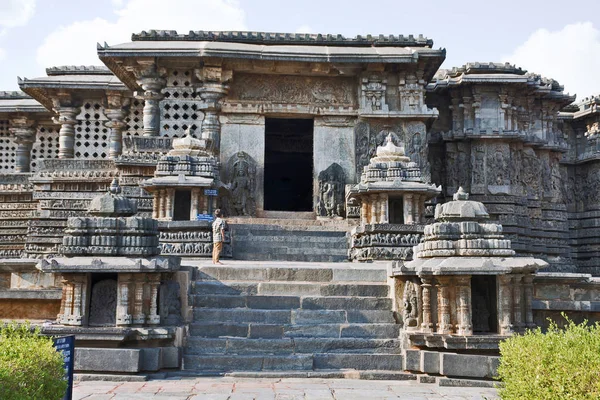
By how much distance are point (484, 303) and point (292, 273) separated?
9.91 ft

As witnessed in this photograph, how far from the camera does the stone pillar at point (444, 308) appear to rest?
849 cm

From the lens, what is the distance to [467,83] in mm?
19766

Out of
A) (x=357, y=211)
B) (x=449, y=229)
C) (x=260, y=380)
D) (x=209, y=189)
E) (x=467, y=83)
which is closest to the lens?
(x=260, y=380)

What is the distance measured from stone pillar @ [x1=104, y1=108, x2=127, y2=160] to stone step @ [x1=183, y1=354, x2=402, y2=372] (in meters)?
12.4

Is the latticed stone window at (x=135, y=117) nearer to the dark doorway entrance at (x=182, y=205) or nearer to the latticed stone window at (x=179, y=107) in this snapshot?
the latticed stone window at (x=179, y=107)

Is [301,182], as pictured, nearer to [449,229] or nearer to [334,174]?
[334,174]

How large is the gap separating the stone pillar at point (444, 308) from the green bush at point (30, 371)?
503 cm

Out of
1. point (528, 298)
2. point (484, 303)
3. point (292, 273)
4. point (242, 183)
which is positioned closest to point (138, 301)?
point (292, 273)

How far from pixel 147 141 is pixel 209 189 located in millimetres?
3429

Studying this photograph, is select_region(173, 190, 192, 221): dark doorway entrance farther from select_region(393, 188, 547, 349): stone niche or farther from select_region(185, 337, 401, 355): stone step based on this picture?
select_region(393, 188, 547, 349): stone niche

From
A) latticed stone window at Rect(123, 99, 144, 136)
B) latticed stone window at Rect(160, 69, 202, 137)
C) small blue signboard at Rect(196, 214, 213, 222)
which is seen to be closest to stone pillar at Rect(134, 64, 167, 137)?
latticed stone window at Rect(160, 69, 202, 137)

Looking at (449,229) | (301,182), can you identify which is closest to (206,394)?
(449,229)


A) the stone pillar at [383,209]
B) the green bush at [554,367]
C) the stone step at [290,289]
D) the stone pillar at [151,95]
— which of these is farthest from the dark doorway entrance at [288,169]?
the green bush at [554,367]

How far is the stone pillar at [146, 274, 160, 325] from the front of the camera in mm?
8695
